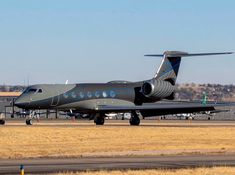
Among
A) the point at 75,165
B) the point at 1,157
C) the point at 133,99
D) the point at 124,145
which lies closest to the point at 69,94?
the point at 133,99

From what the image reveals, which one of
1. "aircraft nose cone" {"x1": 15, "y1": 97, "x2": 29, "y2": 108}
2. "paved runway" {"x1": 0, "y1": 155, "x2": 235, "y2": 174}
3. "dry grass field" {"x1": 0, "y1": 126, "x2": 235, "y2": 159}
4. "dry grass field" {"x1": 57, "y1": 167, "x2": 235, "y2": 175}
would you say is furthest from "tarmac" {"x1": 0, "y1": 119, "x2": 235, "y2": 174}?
"aircraft nose cone" {"x1": 15, "y1": 97, "x2": 29, "y2": 108}

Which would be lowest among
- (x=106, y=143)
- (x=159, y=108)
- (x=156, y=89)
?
(x=106, y=143)

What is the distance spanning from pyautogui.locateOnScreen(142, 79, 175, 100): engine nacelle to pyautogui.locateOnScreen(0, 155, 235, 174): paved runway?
3636 cm

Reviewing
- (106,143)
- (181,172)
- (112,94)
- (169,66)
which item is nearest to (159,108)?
(112,94)

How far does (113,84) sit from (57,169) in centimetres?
4523

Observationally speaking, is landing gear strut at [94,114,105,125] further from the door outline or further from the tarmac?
the tarmac

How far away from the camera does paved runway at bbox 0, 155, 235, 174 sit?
28.3m

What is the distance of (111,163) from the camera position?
102ft

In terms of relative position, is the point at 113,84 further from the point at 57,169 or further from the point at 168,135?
the point at 57,169

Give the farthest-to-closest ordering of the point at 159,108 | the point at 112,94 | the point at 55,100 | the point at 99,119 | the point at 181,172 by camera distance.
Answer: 1. the point at 112,94
2. the point at 99,119
3. the point at 55,100
4. the point at 159,108
5. the point at 181,172

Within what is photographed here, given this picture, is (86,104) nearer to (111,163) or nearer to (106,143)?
(106,143)

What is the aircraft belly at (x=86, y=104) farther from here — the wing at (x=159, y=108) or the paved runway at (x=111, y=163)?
the paved runway at (x=111, y=163)

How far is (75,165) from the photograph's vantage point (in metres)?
29.9

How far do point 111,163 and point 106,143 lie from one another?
1310 cm
